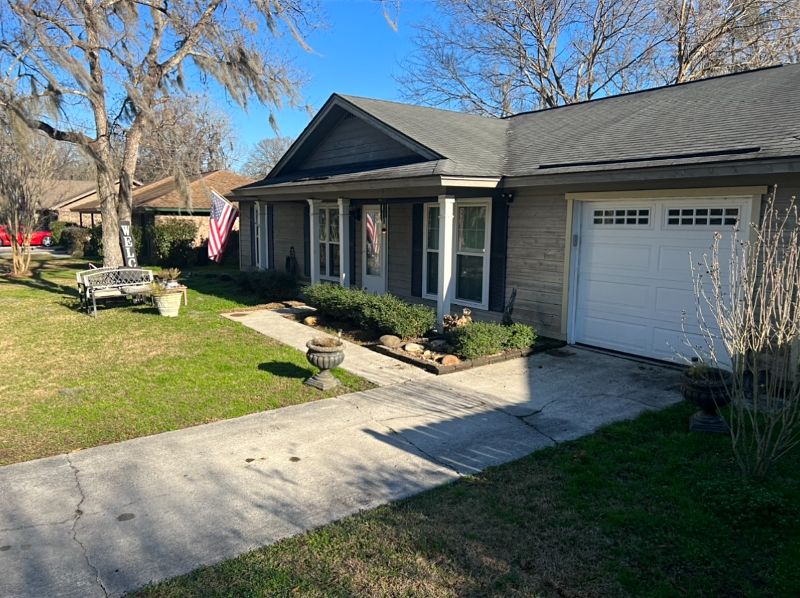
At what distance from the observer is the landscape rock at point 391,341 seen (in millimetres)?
9164

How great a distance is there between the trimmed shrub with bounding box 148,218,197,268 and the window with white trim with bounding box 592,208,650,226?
18.8m

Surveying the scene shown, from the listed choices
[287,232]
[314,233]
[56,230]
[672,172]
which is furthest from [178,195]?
[56,230]

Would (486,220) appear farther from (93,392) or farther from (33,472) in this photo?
(33,472)

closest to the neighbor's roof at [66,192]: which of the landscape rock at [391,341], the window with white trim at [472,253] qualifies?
the window with white trim at [472,253]

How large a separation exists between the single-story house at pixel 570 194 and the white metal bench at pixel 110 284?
3785 millimetres

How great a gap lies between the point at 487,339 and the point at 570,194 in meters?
2.58

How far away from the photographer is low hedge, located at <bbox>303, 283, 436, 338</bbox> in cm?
939

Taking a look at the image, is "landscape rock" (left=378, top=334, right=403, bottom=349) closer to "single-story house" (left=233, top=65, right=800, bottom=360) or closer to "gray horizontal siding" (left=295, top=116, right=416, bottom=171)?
"single-story house" (left=233, top=65, right=800, bottom=360)

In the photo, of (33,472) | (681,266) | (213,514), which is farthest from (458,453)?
(681,266)

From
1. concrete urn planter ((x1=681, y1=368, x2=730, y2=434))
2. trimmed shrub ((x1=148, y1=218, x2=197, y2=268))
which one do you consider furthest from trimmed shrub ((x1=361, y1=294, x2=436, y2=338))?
trimmed shrub ((x1=148, y1=218, x2=197, y2=268))

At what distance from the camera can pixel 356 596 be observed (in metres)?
3.18

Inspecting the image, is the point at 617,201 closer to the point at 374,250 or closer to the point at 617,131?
the point at 617,131

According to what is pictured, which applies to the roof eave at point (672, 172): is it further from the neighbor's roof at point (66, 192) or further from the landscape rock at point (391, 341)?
the neighbor's roof at point (66, 192)

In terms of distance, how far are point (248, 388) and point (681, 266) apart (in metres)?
5.78
